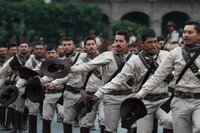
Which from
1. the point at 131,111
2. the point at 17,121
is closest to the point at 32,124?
the point at 17,121

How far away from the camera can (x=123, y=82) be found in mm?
10609

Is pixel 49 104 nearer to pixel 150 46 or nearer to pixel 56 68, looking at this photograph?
pixel 56 68

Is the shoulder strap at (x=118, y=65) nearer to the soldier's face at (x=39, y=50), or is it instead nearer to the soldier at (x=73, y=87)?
the soldier at (x=73, y=87)

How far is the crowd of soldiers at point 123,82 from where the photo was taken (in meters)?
9.17

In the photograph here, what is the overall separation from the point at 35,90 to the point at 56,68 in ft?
2.79

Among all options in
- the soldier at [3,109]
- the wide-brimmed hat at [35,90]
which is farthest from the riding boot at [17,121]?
the wide-brimmed hat at [35,90]

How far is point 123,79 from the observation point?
10500 mm

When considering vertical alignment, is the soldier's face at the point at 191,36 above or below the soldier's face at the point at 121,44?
above

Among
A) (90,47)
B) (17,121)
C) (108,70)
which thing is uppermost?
(90,47)

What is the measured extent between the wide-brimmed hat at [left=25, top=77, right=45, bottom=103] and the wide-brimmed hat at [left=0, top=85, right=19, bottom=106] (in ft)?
4.31

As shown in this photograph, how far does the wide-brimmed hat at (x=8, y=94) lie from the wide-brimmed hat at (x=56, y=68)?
2.07 metres

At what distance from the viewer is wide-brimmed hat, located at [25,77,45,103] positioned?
11.2 meters

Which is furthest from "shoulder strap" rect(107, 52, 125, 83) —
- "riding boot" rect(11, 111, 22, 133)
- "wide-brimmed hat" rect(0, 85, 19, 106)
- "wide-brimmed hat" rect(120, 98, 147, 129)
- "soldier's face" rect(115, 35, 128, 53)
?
"riding boot" rect(11, 111, 22, 133)

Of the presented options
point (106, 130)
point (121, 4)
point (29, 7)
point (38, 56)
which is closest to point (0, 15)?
point (29, 7)
